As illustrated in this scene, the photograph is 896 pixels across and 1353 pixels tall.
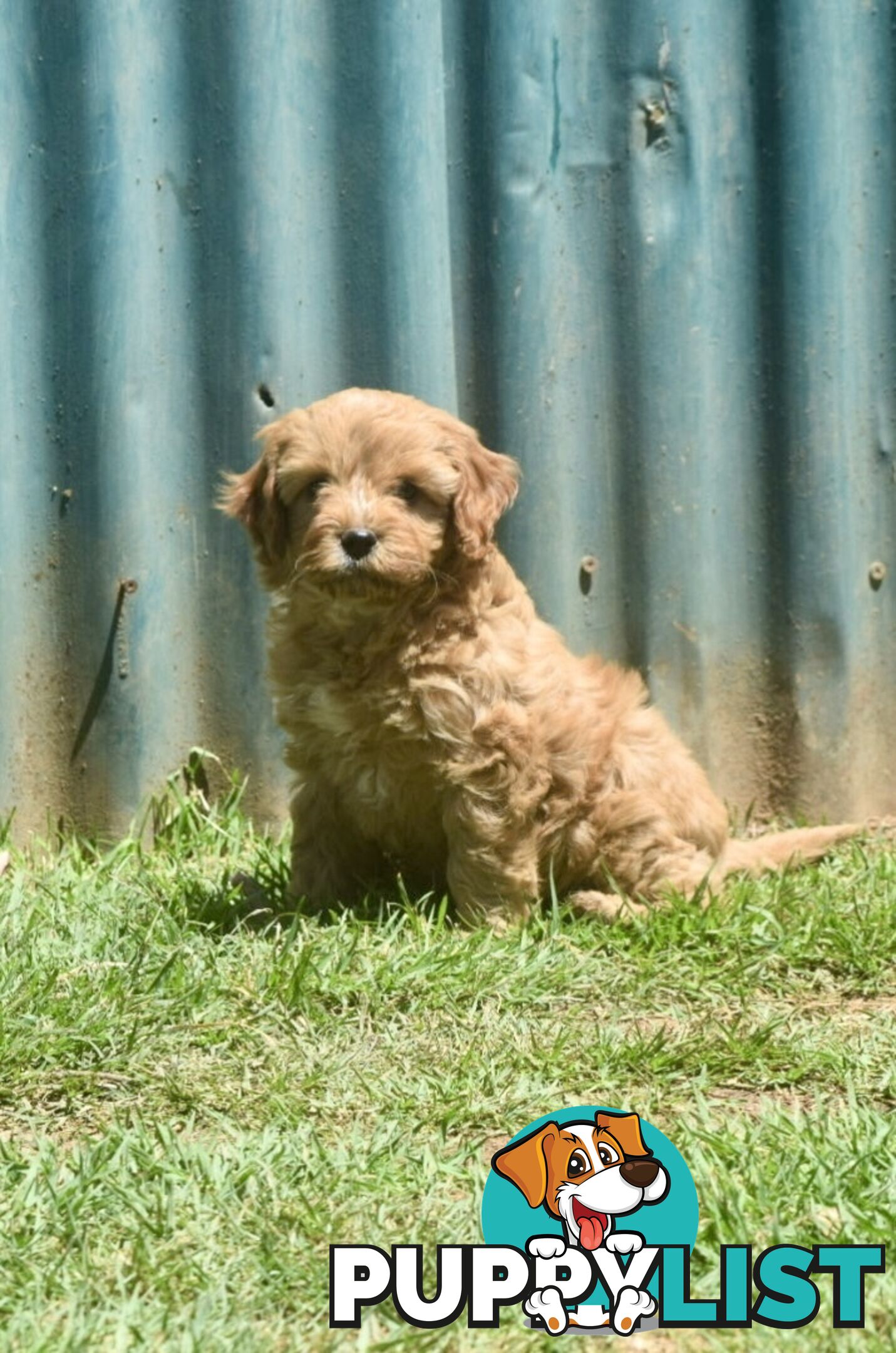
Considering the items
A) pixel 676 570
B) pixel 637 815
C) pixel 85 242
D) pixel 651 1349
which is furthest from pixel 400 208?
pixel 651 1349

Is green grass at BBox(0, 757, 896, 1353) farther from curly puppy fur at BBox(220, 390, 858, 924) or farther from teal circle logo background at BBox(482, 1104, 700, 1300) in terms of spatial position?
curly puppy fur at BBox(220, 390, 858, 924)

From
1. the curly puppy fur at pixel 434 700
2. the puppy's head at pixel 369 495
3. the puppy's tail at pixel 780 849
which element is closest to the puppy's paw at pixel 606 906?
the curly puppy fur at pixel 434 700

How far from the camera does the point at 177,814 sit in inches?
197

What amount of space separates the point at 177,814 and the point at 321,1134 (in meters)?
2.04

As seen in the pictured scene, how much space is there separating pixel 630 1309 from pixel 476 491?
2.34 m

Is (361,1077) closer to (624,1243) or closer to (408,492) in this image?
(624,1243)

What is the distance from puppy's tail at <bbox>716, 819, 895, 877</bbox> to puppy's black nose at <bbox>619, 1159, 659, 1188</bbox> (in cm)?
203

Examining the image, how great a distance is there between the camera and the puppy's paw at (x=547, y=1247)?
2559 mm

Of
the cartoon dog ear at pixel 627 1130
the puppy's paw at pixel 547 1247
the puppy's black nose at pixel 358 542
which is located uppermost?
the puppy's black nose at pixel 358 542

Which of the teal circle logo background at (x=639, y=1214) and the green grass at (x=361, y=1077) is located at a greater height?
the teal circle logo background at (x=639, y=1214)

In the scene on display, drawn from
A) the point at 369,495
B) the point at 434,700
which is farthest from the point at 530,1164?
the point at 369,495

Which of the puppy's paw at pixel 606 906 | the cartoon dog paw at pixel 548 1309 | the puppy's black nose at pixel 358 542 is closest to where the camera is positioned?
the cartoon dog paw at pixel 548 1309

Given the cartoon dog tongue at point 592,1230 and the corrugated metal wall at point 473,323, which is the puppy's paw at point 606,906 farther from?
the cartoon dog tongue at point 592,1230

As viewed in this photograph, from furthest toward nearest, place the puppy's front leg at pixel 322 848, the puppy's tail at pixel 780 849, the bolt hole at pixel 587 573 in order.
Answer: the bolt hole at pixel 587 573, the puppy's tail at pixel 780 849, the puppy's front leg at pixel 322 848
